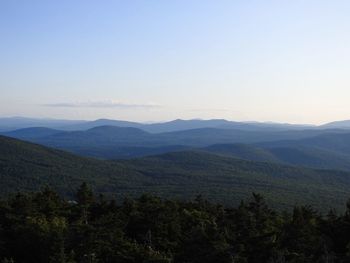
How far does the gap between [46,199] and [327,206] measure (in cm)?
6904

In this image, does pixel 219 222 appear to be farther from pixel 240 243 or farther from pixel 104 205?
pixel 104 205

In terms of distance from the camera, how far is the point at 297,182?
13888cm

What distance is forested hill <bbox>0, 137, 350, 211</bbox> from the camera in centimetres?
10794

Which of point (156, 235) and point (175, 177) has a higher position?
point (156, 235)

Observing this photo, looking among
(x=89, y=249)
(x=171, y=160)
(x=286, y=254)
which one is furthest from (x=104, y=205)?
(x=171, y=160)

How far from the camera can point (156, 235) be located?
36.2m

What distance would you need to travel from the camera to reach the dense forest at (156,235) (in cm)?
2800

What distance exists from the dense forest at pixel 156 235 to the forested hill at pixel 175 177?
54.3m

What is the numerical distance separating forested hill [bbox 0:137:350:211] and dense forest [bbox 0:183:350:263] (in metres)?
54.3

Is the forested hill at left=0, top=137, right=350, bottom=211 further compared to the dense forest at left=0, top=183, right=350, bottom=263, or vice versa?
the forested hill at left=0, top=137, right=350, bottom=211

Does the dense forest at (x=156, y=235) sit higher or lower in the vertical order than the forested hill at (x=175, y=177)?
higher

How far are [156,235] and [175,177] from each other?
9969cm

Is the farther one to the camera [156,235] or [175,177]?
[175,177]

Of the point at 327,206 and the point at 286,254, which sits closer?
the point at 286,254
